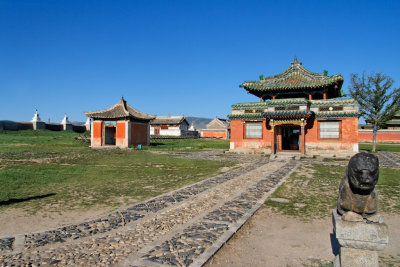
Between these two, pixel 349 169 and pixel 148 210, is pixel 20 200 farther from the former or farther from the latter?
pixel 349 169

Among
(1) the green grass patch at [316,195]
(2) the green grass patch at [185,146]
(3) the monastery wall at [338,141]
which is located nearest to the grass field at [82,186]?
(1) the green grass patch at [316,195]

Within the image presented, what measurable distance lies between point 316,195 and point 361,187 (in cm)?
614

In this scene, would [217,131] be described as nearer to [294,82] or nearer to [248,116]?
[248,116]

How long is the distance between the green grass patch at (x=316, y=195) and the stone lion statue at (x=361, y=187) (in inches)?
128

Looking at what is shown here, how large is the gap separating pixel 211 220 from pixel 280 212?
2.17 meters

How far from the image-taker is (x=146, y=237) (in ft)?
19.1

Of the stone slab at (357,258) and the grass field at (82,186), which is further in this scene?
the grass field at (82,186)

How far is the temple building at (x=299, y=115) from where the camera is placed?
24.1 metres

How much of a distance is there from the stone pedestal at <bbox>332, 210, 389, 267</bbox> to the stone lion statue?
0.72 ft

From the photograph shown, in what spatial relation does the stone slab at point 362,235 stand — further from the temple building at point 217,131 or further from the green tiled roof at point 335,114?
the temple building at point 217,131

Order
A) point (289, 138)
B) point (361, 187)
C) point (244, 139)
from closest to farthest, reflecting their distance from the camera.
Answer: point (361, 187), point (244, 139), point (289, 138)

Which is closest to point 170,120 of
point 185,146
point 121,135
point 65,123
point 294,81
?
point 65,123

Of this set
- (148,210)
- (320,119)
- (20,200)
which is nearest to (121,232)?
(148,210)

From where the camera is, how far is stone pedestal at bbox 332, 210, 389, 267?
160 inches
